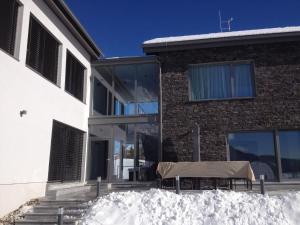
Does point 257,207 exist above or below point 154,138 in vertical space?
below

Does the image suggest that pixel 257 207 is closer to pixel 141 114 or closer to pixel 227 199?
pixel 227 199

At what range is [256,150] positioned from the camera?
15164 millimetres

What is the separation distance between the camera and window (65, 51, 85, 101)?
15.8 m

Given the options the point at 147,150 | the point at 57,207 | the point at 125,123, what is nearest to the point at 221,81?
the point at 147,150

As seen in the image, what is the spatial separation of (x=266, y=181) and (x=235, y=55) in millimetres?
5822

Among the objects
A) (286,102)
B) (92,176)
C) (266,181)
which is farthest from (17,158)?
(286,102)

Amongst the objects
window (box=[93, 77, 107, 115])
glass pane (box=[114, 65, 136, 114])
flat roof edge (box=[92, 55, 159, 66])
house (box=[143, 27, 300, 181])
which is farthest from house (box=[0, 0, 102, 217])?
house (box=[143, 27, 300, 181])

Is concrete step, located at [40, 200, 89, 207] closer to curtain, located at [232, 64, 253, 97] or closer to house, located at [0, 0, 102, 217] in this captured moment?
house, located at [0, 0, 102, 217]

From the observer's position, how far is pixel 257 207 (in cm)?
921

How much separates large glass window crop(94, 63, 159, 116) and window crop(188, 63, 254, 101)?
6.43 feet

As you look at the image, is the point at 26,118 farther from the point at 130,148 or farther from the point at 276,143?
the point at 276,143

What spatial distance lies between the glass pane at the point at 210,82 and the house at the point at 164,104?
47 mm

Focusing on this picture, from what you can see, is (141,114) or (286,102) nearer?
(286,102)

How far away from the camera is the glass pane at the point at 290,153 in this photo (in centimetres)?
1477
